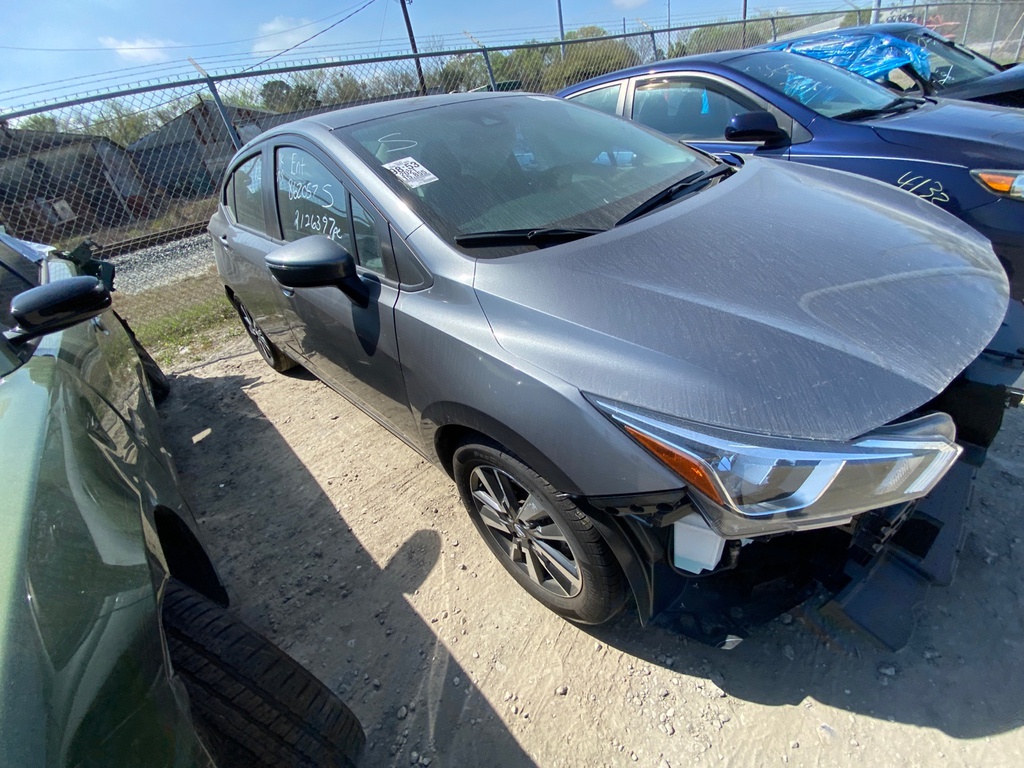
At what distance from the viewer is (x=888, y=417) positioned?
121cm

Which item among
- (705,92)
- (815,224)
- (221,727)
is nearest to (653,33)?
(705,92)

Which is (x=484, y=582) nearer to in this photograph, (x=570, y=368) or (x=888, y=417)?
(x=570, y=368)

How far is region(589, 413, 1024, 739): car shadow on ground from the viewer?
151 cm

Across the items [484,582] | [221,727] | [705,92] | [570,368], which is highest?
[705,92]

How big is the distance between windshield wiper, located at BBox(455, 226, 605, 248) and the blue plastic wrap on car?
4.59 meters

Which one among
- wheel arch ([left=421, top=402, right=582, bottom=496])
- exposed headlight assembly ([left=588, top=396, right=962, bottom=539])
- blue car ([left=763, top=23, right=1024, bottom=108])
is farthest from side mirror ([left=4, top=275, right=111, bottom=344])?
blue car ([left=763, top=23, right=1024, bottom=108])

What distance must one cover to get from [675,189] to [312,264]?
1.42m

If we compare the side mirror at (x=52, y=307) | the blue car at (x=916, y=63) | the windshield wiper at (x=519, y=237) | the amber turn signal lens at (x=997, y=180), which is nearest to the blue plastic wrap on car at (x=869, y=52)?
the blue car at (x=916, y=63)

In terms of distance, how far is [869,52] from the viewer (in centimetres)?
529

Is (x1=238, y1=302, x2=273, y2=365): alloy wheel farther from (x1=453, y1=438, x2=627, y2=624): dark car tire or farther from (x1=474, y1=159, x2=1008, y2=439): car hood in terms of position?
(x1=474, y1=159, x2=1008, y2=439): car hood

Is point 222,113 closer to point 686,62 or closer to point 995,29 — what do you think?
point 686,62

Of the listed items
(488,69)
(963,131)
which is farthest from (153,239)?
(963,131)

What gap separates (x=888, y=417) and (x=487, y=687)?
1.45m

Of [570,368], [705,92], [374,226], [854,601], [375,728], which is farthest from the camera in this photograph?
[705,92]
